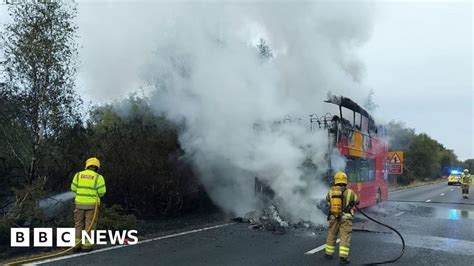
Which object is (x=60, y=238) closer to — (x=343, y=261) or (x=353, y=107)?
→ (x=343, y=261)

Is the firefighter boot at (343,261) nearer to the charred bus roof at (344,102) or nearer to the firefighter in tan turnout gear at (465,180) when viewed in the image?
the charred bus roof at (344,102)

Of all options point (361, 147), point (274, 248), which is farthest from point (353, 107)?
point (274, 248)

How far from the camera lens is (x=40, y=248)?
801 cm

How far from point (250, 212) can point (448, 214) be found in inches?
348

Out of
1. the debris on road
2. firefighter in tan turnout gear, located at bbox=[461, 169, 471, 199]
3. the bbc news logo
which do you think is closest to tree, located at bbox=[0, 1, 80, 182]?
the bbc news logo

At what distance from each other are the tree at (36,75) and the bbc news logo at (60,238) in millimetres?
2286

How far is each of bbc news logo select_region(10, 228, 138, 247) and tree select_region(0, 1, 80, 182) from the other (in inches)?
90.0

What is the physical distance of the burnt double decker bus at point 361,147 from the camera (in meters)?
12.3

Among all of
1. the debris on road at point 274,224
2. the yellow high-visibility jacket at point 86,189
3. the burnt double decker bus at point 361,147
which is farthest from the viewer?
the burnt double decker bus at point 361,147

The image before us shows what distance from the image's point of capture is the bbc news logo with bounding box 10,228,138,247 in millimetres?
8219

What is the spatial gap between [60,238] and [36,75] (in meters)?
4.11

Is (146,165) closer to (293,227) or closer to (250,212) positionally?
(250,212)

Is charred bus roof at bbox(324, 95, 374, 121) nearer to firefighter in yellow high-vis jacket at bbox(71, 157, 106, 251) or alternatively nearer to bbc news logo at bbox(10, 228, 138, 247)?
bbc news logo at bbox(10, 228, 138, 247)

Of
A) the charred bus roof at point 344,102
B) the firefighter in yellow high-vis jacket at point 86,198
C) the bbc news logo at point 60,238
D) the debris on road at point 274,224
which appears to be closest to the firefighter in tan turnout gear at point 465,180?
the charred bus roof at point 344,102
